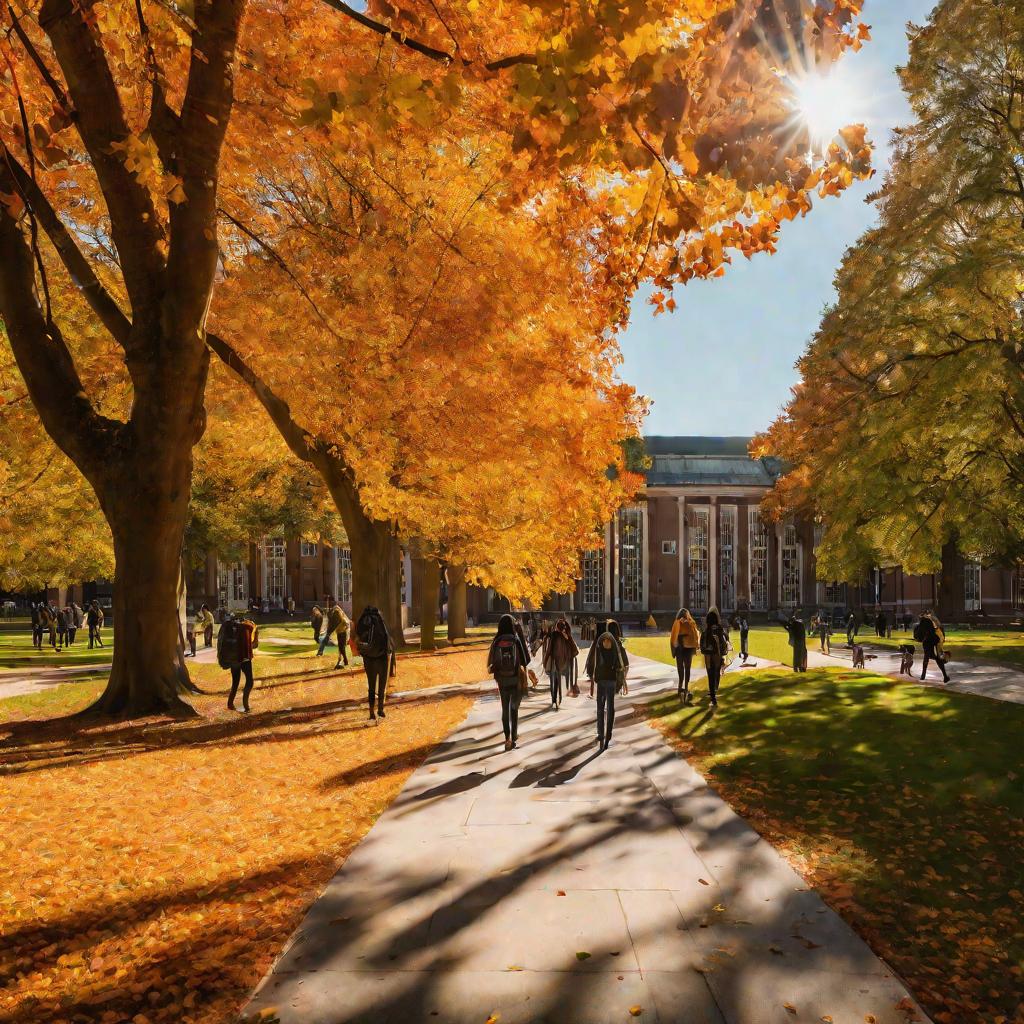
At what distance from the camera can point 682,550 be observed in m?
73.6

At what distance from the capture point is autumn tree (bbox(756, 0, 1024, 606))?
1641 cm

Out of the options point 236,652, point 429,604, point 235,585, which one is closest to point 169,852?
point 236,652

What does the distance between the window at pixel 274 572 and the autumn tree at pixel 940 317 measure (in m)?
57.1

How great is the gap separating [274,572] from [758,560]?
A: 1569 inches

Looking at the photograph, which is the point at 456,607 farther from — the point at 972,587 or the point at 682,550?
the point at 972,587

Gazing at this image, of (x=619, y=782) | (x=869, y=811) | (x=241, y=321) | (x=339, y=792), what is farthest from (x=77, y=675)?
(x=869, y=811)

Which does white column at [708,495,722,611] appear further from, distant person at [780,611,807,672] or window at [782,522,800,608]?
distant person at [780,611,807,672]

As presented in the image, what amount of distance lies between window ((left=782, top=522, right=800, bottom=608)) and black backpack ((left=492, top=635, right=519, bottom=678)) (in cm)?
6670

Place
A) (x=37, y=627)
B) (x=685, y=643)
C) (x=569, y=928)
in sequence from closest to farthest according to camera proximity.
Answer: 1. (x=569, y=928)
2. (x=685, y=643)
3. (x=37, y=627)

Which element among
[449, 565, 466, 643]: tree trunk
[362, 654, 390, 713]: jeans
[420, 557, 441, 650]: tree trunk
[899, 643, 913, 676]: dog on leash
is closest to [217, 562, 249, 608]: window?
[449, 565, 466, 643]: tree trunk

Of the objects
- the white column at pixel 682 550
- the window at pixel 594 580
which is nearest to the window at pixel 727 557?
the white column at pixel 682 550

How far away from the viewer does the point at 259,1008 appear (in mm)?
3973

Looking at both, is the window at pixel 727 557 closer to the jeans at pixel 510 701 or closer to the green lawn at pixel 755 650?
the green lawn at pixel 755 650

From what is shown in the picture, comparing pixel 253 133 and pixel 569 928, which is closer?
pixel 569 928
